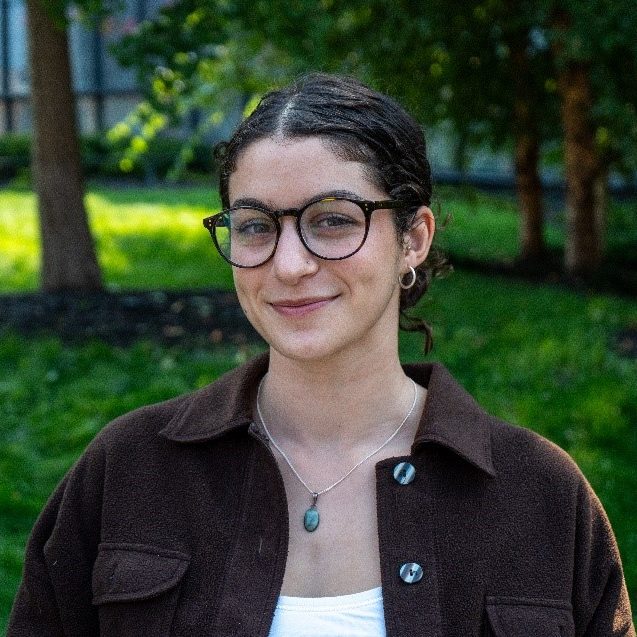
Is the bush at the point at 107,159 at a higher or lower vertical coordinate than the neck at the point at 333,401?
higher

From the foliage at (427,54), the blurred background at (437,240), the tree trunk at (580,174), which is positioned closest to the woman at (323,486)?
the blurred background at (437,240)

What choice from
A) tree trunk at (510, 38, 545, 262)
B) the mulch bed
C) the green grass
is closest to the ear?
the mulch bed

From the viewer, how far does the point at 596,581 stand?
2061 mm

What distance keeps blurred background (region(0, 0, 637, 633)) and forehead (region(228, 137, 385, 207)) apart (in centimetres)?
66

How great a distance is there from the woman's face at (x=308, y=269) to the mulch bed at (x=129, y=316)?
4.65 m

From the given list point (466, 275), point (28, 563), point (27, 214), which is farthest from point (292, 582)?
point (27, 214)

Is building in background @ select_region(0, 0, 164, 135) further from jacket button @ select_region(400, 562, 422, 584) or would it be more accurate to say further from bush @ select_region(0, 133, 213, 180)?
jacket button @ select_region(400, 562, 422, 584)

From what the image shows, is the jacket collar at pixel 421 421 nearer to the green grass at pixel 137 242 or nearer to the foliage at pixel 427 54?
the foliage at pixel 427 54

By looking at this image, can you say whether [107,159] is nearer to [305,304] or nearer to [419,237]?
[419,237]

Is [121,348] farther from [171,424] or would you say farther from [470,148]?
[470,148]

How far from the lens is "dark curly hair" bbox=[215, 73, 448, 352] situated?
201 centimetres

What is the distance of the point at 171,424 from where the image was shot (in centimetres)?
215

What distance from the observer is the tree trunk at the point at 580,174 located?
9.54m

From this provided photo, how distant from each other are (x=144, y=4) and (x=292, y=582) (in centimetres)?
2699
